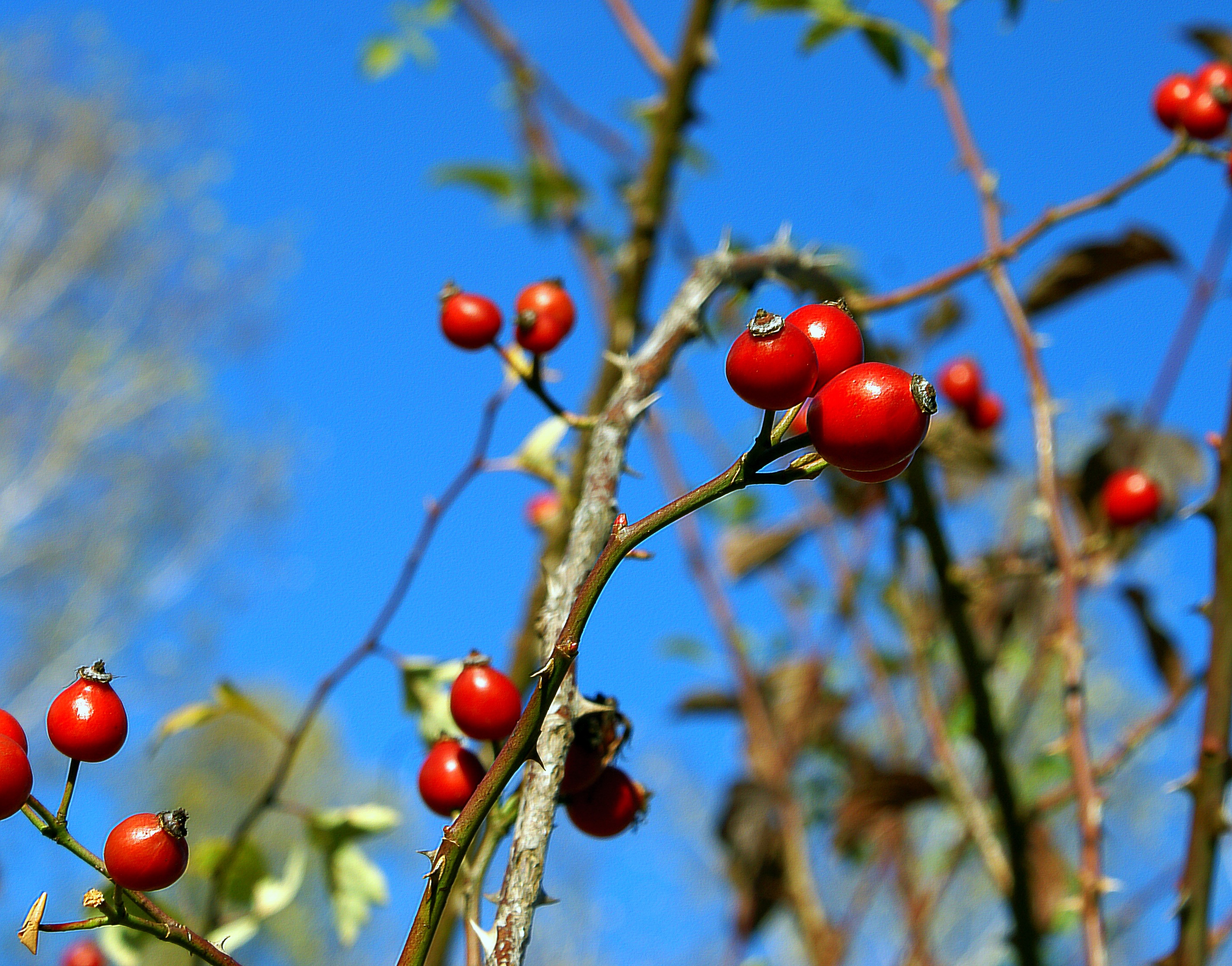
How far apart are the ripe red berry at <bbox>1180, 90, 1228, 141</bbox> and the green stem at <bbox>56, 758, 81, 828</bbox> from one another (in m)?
1.10

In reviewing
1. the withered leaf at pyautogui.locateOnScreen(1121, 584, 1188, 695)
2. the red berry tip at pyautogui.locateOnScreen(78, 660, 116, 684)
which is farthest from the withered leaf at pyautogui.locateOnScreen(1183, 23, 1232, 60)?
the red berry tip at pyautogui.locateOnScreen(78, 660, 116, 684)

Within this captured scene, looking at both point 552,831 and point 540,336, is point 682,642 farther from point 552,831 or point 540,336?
point 552,831

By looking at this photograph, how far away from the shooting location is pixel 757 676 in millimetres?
2223

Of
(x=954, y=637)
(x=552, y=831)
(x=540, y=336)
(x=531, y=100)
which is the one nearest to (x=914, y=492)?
(x=954, y=637)

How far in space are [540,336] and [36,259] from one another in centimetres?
1517

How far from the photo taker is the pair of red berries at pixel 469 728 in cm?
57

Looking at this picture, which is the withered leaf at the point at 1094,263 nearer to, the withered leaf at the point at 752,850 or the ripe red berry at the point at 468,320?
the withered leaf at the point at 752,850

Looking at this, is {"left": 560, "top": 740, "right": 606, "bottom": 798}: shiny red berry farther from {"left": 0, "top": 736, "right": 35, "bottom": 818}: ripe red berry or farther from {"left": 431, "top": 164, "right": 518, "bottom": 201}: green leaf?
{"left": 431, "top": 164, "right": 518, "bottom": 201}: green leaf

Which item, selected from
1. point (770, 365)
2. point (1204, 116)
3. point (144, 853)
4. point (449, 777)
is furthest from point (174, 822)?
point (1204, 116)

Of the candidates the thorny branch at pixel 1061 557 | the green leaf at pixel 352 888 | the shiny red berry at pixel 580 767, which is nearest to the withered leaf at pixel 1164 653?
the thorny branch at pixel 1061 557

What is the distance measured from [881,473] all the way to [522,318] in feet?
1.18

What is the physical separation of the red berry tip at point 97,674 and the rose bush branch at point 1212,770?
0.88m

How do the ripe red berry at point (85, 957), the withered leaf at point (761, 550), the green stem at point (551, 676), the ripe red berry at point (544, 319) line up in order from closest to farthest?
the green stem at point (551, 676)
the ripe red berry at point (544, 319)
the ripe red berry at point (85, 957)
the withered leaf at point (761, 550)

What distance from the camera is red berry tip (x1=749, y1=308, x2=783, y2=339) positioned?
1.47 feet
